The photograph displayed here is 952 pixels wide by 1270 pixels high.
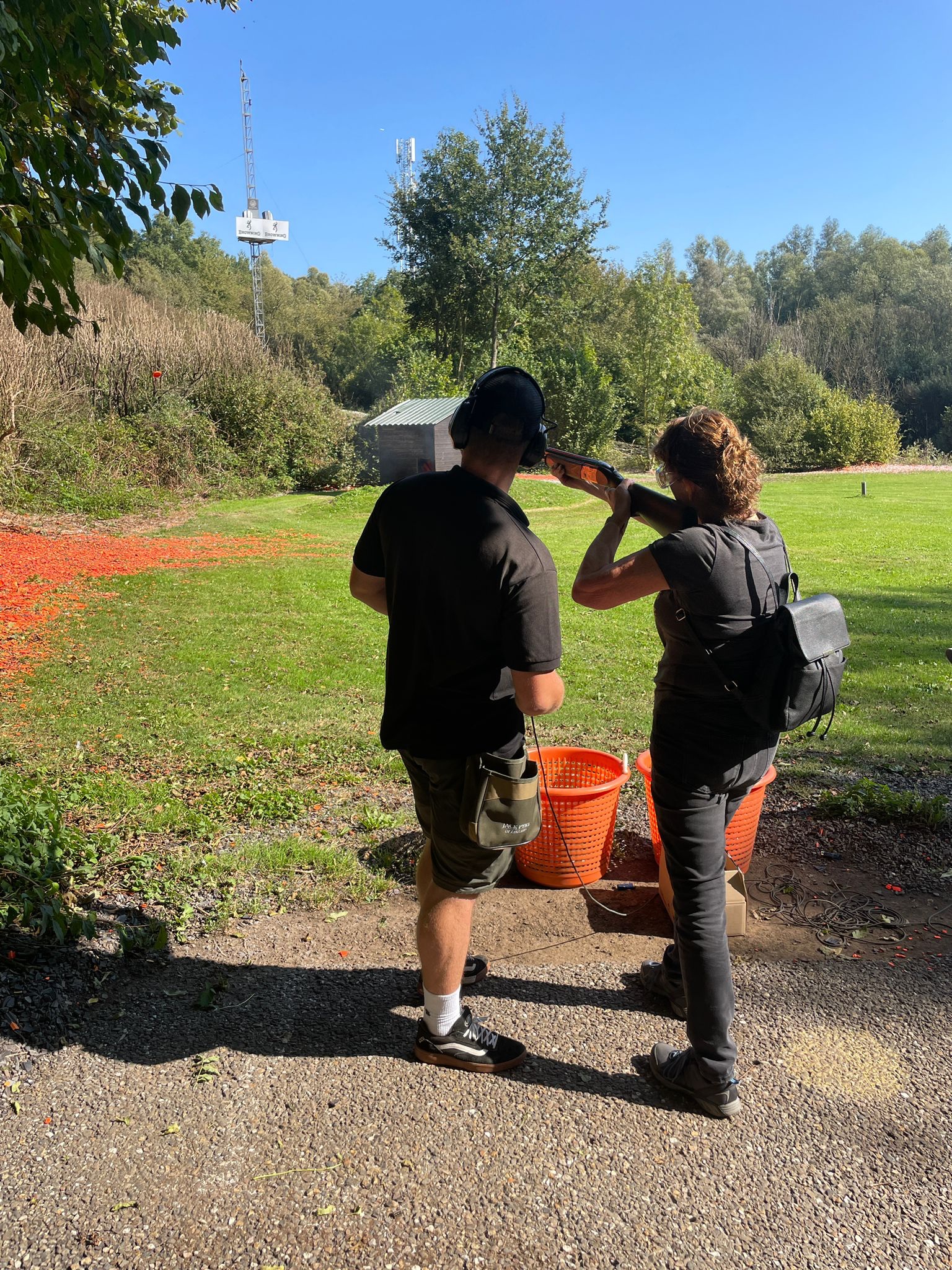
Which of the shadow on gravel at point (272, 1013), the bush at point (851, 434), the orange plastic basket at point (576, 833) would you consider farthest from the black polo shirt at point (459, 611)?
the bush at point (851, 434)

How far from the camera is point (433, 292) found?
1469 inches

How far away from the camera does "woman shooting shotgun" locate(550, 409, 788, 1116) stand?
2600mm

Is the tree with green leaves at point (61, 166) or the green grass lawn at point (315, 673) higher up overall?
the tree with green leaves at point (61, 166)

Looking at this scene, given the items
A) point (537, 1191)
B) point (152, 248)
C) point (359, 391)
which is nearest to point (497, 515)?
point (537, 1191)

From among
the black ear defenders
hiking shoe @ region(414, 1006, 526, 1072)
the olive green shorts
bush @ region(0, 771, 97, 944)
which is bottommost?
hiking shoe @ region(414, 1006, 526, 1072)

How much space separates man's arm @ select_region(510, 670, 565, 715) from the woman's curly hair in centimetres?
78

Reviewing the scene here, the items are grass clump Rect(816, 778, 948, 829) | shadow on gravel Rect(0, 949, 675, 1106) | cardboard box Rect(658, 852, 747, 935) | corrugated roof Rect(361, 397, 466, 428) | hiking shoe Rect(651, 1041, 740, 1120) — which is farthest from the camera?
corrugated roof Rect(361, 397, 466, 428)

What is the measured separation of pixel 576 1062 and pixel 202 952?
1.54m

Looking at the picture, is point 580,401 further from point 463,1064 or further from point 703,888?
point 463,1064

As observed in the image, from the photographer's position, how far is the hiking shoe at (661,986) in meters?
3.16

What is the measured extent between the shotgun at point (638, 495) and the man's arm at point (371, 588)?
72 cm

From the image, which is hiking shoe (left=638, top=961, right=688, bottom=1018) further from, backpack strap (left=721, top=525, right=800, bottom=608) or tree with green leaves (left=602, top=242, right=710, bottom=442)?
tree with green leaves (left=602, top=242, right=710, bottom=442)

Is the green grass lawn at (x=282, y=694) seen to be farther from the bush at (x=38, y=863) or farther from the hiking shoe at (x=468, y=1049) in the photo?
the hiking shoe at (x=468, y=1049)

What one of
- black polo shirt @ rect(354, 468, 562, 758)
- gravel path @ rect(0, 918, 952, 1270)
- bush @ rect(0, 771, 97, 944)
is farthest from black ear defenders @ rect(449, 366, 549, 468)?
bush @ rect(0, 771, 97, 944)
